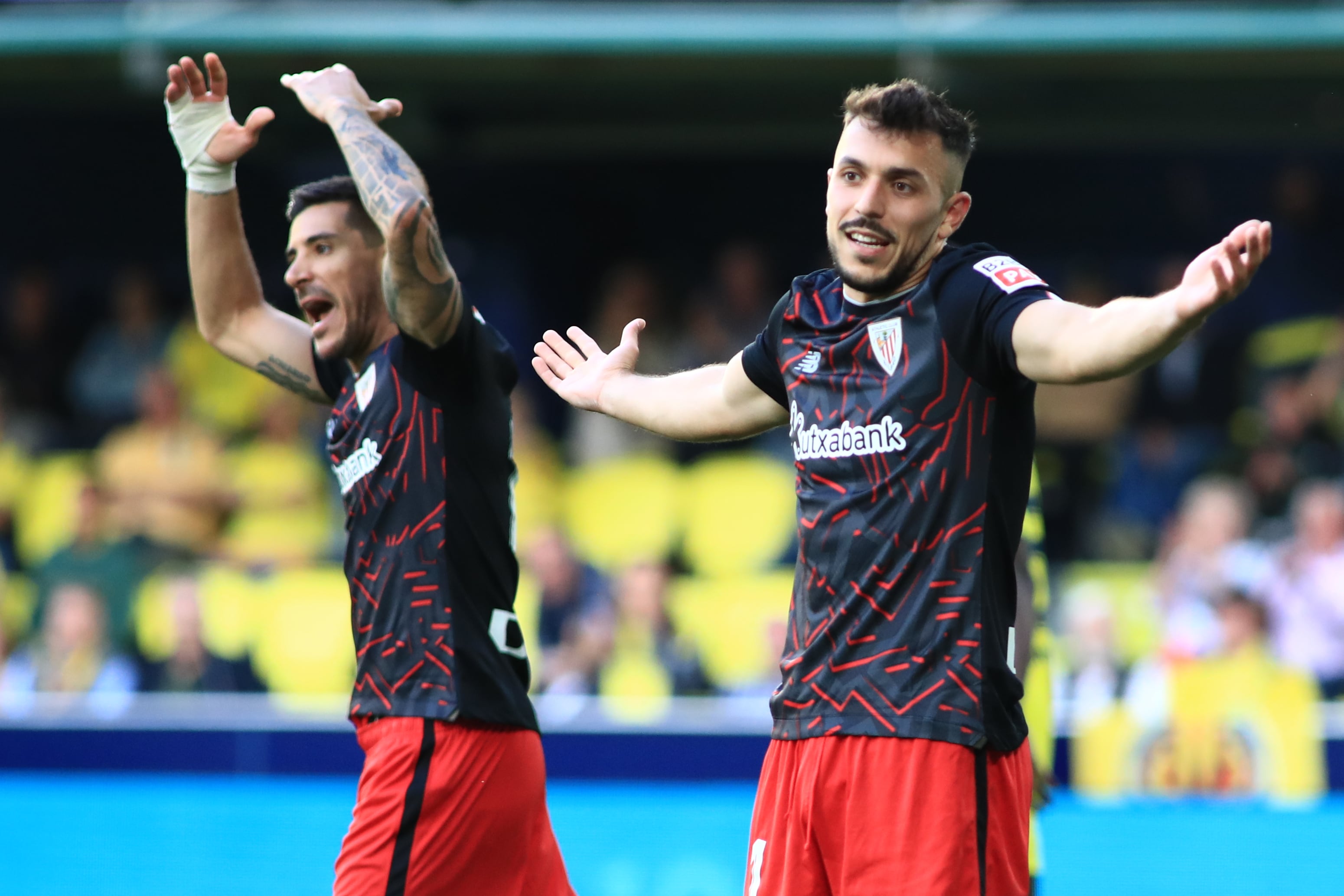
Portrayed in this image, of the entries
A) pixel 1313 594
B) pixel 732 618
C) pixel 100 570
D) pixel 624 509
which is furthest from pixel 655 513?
pixel 1313 594

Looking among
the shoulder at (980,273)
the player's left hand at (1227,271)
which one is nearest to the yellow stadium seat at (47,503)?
the shoulder at (980,273)

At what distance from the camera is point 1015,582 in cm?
313

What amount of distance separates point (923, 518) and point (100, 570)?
832cm

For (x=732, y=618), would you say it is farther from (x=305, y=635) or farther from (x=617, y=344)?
(x=305, y=635)

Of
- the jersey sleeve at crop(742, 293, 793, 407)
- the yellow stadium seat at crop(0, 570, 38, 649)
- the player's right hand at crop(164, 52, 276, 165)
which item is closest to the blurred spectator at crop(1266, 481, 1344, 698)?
the jersey sleeve at crop(742, 293, 793, 407)

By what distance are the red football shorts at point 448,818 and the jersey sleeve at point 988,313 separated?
4.57ft

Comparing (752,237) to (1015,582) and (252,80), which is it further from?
(1015,582)

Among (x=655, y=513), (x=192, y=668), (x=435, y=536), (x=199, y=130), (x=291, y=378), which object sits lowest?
(x=192, y=668)

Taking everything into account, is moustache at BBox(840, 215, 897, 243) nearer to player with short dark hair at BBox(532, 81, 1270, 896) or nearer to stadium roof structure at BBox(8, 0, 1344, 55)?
player with short dark hair at BBox(532, 81, 1270, 896)

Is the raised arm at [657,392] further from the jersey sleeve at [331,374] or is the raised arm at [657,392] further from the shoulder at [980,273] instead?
the jersey sleeve at [331,374]

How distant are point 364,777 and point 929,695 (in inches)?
52.4

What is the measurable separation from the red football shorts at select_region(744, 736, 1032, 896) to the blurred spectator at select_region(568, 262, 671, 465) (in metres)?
7.54

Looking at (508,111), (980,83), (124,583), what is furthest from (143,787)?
(980,83)

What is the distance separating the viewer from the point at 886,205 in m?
3.11
